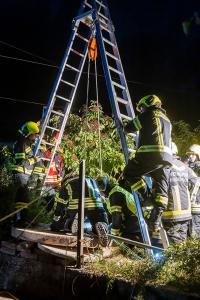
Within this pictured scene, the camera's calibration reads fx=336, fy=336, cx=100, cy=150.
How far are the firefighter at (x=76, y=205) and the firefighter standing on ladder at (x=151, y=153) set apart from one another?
75 cm

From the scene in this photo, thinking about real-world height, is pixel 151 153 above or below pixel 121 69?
below

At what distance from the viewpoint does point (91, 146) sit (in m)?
8.22

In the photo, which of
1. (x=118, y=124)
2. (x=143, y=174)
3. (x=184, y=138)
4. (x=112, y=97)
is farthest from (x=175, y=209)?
(x=184, y=138)

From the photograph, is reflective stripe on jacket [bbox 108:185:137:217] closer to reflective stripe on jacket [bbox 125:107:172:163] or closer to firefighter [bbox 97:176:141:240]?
firefighter [bbox 97:176:141:240]

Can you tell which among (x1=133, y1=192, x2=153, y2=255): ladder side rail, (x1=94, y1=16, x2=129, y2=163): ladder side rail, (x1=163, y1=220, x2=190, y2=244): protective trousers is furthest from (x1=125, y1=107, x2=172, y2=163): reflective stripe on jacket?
(x1=163, y1=220, x2=190, y2=244): protective trousers

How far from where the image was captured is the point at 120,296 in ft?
11.7

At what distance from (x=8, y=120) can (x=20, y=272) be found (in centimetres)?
1421

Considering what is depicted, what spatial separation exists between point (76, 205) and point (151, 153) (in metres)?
1.59

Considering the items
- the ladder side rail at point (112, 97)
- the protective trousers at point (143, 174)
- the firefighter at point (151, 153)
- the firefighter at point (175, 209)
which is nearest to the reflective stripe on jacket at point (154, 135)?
the firefighter at point (151, 153)

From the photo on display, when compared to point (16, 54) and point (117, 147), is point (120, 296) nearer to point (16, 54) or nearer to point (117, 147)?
point (117, 147)

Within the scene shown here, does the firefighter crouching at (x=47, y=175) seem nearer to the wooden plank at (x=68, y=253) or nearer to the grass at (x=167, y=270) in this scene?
the wooden plank at (x=68, y=253)

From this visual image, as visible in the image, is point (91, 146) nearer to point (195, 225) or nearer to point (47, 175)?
point (47, 175)

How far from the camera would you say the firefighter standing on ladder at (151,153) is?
4402mm

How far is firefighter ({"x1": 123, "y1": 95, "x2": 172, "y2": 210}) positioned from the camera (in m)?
4.41
